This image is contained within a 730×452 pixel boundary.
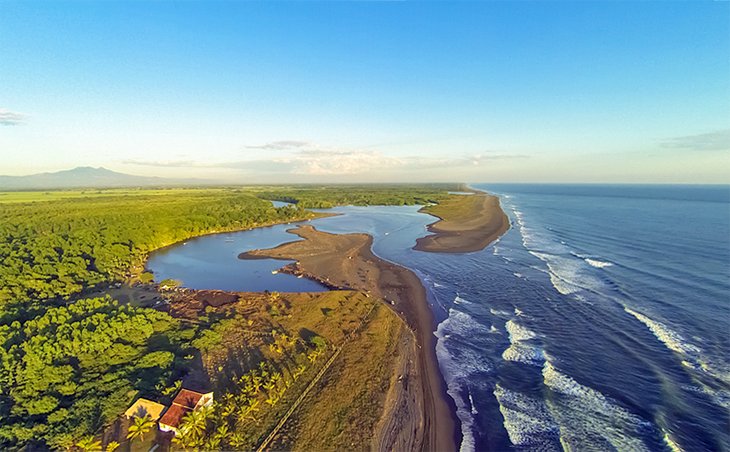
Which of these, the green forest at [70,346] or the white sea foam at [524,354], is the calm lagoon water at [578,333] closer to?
the white sea foam at [524,354]

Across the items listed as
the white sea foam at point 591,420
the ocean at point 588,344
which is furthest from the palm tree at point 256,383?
the white sea foam at point 591,420

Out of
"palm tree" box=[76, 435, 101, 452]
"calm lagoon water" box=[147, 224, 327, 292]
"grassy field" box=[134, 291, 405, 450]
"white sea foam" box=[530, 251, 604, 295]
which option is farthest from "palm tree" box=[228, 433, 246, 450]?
"white sea foam" box=[530, 251, 604, 295]

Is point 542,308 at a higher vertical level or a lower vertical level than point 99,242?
lower

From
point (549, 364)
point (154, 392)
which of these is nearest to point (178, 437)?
point (154, 392)

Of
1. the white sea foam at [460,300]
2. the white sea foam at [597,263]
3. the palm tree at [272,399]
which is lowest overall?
the palm tree at [272,399]

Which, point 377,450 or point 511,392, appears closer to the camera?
point 377,450

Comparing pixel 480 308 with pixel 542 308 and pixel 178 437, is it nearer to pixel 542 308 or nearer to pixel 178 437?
pixel 542 308

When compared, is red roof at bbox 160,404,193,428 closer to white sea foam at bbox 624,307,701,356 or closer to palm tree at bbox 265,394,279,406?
palm tree at bbox 265,394,279,406
